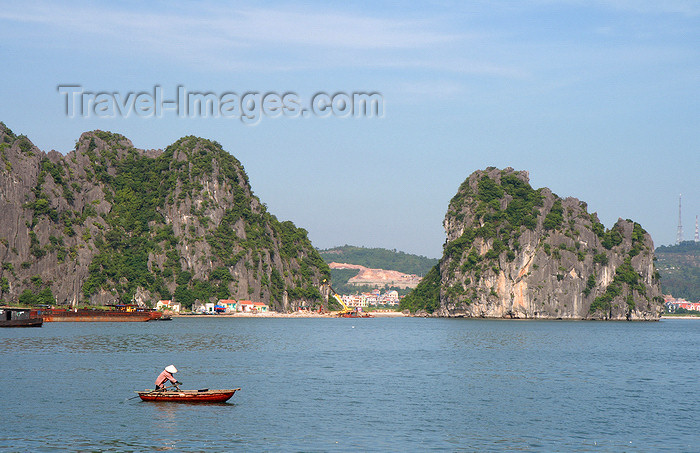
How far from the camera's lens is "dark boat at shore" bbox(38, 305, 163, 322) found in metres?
148

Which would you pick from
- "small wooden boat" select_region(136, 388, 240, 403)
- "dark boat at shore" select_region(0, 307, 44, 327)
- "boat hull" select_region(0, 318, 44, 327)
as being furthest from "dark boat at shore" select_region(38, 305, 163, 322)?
"small wooden boat" select_region(136, 388, 240, 403)

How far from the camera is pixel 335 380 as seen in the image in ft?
180

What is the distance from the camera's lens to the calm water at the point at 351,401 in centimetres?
3400

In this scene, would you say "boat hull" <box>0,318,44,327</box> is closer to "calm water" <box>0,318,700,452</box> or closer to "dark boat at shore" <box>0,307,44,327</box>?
"dark boat at shore" <box>0,307,44,327</box>

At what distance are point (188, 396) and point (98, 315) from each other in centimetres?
11825

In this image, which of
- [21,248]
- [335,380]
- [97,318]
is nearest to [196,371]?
[335,380]

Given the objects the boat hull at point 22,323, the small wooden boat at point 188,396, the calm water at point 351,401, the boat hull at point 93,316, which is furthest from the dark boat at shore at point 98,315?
the small wooden boat at point 188,396

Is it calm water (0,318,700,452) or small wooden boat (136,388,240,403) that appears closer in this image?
calm water (0,318,700,452)

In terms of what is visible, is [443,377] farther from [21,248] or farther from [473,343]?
[21,248]

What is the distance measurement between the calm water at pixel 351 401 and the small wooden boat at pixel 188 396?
0.51 meters

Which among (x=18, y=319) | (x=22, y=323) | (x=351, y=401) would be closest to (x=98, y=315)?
(x=18, y=319)

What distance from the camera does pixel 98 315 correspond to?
5979 inches

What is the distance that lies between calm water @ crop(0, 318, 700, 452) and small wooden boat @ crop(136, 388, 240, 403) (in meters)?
0.51

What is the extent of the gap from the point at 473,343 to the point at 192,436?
228 ft
